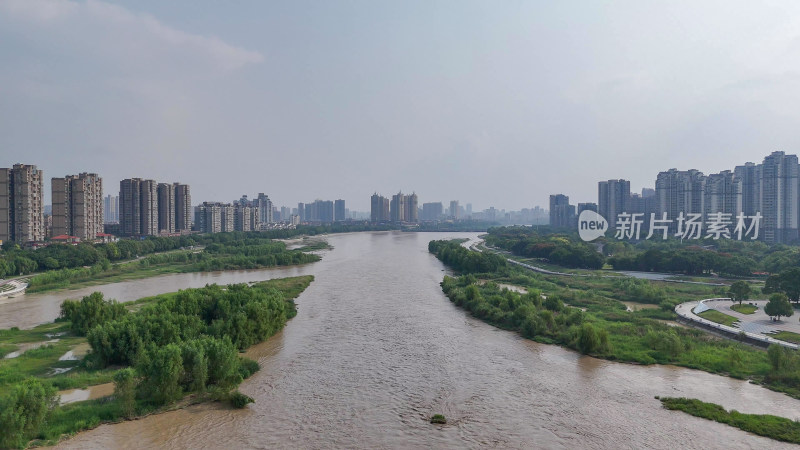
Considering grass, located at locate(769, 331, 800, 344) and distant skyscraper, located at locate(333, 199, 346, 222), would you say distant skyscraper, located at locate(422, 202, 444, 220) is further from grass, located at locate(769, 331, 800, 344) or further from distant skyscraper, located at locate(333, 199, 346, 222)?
grass, located at locate(769, 331, 800, 344)

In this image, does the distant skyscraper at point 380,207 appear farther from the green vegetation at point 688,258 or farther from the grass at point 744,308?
the grass at point 744,308

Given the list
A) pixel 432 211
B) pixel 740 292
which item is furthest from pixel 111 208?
pixel 740 292

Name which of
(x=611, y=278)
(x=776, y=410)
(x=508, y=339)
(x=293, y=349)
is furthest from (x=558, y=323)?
(x=611, y=278)

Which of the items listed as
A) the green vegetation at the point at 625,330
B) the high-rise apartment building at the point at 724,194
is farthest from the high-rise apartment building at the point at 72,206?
the high-rise apartment building at the point at 724,194

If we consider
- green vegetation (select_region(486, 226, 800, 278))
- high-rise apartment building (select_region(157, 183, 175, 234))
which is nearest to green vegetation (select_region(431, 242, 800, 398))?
green vegetation (select_region(486, 226, 800, 278))

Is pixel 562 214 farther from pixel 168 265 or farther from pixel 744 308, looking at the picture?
pixel 744 308

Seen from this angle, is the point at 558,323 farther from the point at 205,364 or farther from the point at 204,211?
the point at 204,211
